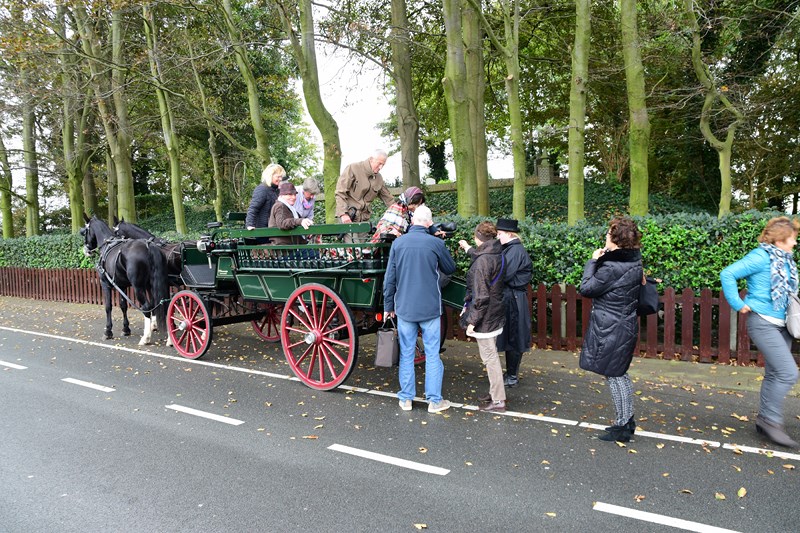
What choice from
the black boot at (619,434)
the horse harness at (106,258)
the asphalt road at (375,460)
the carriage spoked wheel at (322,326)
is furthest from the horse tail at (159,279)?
the black boot at (619,434)

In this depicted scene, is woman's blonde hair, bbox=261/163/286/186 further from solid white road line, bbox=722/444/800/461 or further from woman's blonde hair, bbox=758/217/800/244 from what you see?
solid white road line, bbox=722/444/800/461

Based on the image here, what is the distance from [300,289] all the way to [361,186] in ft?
6.43

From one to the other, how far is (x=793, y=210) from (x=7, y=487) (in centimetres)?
2281

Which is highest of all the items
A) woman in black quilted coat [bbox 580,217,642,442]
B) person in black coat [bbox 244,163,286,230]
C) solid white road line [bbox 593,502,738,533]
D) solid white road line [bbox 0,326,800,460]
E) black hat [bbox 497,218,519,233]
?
person in black coat [bbox 244,163,286,230]

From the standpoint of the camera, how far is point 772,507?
3.51m

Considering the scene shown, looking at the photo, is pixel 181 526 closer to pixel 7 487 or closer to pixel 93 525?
pixel 93 525

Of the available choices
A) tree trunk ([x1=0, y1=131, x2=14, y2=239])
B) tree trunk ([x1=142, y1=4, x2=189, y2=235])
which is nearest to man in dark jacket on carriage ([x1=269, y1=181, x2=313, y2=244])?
tree trunk ([x1=142, y1=4, x2=189, y2=235])

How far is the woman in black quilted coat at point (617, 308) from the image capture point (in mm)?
4434

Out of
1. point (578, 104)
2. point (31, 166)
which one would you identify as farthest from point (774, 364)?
point (31, 166)

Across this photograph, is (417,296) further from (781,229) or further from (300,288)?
(781,229)

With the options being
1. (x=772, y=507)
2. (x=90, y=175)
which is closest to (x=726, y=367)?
(x=772, y=507)

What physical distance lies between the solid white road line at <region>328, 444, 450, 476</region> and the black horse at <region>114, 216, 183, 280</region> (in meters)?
5.78

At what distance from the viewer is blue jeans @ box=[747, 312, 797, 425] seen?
443 cm

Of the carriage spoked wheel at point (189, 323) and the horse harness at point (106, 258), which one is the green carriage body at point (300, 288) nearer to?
the carriage spoked wheel at point (189, 323)
